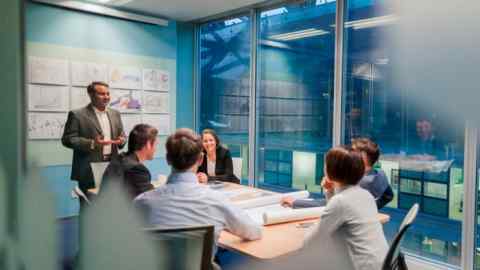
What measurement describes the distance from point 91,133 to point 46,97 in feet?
0.57

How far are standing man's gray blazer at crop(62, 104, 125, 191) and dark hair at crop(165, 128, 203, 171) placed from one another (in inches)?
27.2

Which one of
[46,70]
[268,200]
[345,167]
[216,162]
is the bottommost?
[268,200]

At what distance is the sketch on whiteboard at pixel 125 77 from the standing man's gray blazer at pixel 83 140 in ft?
0.17

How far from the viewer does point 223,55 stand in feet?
13.1

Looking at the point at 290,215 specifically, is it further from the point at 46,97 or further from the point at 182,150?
the point at 46,97

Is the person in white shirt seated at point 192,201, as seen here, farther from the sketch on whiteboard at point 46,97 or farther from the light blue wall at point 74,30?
the sketch on whiteboard at point 46,97

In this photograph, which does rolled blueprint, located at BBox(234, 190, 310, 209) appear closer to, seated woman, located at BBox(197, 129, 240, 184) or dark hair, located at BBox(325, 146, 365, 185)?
dark hair, located at BBox(325, 146, 365, 185)

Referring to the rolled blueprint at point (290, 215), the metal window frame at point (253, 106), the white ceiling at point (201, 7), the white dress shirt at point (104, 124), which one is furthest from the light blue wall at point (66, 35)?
the metal window frame at point (253, 106)

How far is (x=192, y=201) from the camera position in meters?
1.29

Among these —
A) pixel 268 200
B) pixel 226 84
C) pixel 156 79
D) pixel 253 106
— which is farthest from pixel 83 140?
A: pixel 226 84

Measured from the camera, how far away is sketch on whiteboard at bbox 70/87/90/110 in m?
0.46

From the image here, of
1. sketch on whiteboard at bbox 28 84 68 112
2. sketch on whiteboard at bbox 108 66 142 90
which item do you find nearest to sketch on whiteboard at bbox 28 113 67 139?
sketch on whiteboard at bbox 28 84 68 112

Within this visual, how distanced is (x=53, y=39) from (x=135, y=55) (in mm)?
299

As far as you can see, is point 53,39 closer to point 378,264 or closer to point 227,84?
point 378,264
